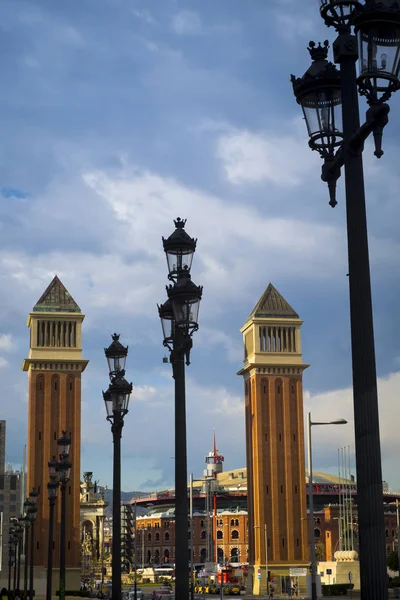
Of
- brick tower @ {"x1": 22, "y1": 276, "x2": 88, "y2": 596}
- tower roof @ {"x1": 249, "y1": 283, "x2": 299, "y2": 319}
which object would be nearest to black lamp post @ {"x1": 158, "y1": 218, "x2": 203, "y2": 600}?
brick tower @ {"x1": 22, "y1": 276, "x2": 88, "y2": 596}

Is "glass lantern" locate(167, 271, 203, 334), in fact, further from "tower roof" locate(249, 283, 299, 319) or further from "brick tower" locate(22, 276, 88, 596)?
"tower roof" locate(249, 283, 299, 319)

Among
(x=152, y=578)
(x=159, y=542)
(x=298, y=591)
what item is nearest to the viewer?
(x=298, y=591)

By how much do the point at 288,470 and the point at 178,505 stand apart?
8383 centimetres

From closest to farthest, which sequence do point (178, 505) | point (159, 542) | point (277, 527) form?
1. point (178, 505)
2. point (277, 527)
3. point (159, 542)

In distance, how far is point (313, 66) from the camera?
33.9 feet

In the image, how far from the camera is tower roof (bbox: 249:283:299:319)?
10169 cm

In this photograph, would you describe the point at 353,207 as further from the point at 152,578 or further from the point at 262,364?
the point at 152,578

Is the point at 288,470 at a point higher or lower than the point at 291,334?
lower

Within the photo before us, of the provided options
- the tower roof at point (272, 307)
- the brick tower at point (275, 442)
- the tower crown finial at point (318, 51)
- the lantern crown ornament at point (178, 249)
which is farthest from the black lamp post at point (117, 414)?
the tower roof at point (272, 307)

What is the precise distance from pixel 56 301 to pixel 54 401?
33.2ft

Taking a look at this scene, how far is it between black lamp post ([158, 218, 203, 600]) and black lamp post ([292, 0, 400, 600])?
7384 mm

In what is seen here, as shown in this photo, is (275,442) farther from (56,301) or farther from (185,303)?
(185,303)

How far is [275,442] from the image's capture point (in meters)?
98.6

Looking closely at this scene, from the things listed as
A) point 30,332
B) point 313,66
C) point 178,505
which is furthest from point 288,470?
point 313,66
